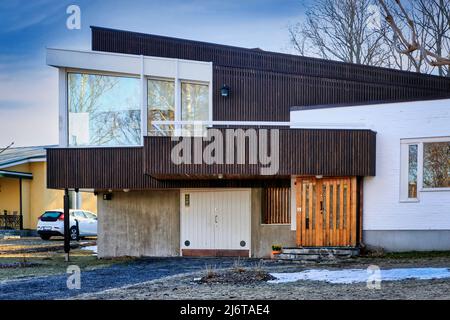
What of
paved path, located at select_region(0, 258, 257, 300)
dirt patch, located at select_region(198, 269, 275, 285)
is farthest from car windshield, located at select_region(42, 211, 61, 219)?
dirt patch, located at select_region(198, 269, 275, 285)

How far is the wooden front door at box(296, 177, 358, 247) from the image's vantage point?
16.0 metres

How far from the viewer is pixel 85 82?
58.1 ft

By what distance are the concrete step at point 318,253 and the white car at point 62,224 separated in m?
14.6

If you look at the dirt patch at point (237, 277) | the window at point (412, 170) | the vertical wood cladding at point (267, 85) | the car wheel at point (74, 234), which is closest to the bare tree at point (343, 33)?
the vertical wood cladding at point (267, 85)

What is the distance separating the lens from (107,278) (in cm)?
1279

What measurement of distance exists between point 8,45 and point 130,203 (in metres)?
7.55

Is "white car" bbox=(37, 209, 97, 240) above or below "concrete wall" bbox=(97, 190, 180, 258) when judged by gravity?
below

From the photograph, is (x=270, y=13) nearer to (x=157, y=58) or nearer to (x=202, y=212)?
(x=157, y=58)

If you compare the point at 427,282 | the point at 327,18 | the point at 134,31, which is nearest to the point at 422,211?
the point at 427,282

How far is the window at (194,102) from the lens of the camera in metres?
17.7

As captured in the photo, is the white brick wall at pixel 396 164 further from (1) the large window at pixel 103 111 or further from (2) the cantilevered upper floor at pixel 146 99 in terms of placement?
(1) the large window at pixel 103 111

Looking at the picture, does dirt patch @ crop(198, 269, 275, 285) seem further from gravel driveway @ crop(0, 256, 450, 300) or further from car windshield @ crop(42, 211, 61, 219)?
car windshield @ crop(42, 211, 61, 219)

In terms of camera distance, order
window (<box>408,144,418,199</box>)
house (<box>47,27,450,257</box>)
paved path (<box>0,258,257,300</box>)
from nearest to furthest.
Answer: paved path (<box>0,258,257,300</box>) < house (<box>47,27,450,257</box>) < window (<box>408,144,418,199</box>)

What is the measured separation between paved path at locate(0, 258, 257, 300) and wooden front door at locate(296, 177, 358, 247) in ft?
5.91
